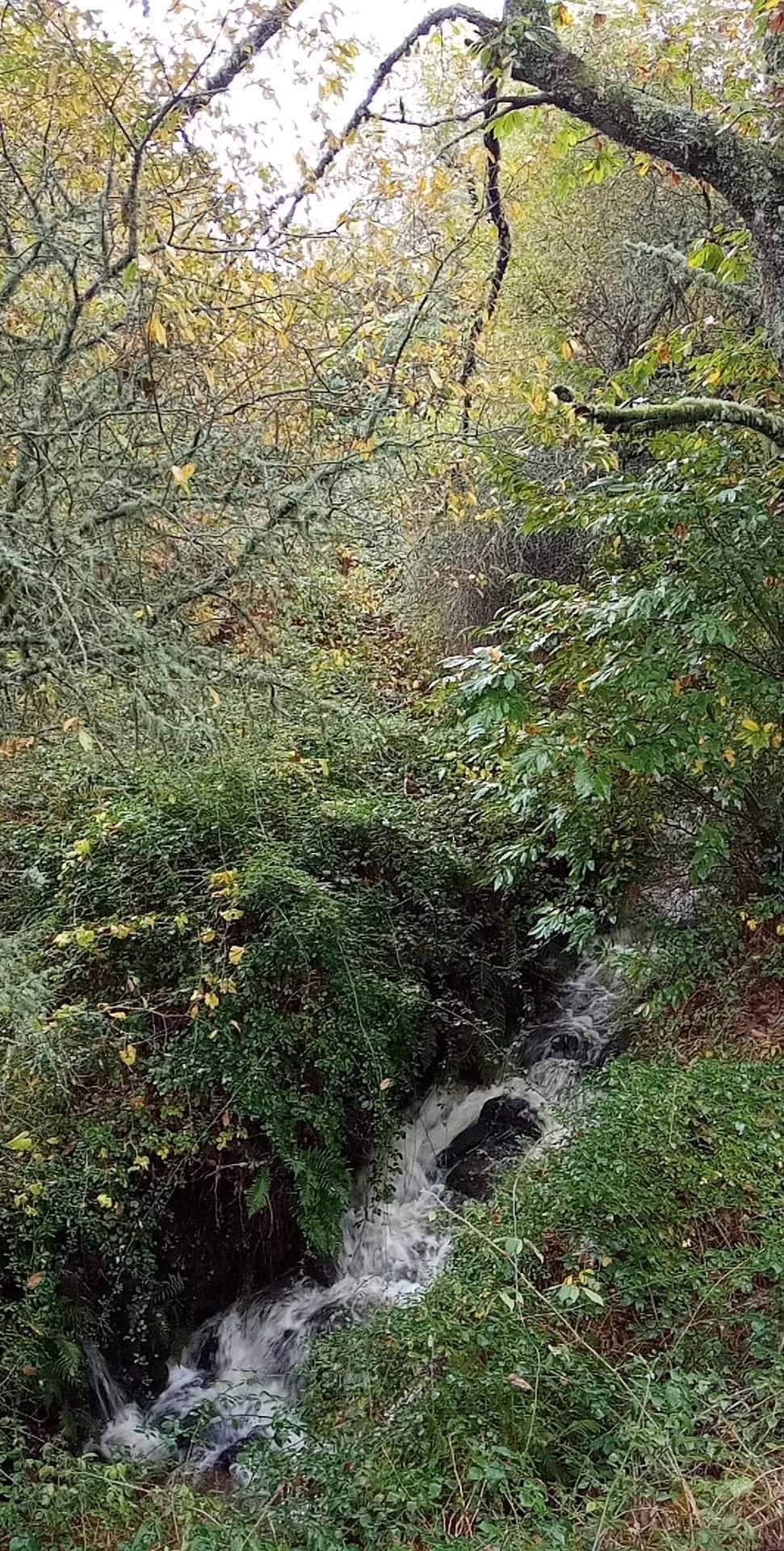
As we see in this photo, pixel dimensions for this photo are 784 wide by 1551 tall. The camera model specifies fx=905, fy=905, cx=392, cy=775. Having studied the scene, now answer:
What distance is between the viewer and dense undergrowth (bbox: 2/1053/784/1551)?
255 cm

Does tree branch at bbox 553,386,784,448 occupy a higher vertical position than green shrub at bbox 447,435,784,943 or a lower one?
higher

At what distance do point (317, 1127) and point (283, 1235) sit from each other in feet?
2.34

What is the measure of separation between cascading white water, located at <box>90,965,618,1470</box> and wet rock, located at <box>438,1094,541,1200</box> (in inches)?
1.3

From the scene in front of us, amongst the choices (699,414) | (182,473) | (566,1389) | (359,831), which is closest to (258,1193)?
(566,1389)

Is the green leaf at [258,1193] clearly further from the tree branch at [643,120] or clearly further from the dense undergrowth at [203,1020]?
the tree branch at [643,120]

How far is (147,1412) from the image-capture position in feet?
13.5

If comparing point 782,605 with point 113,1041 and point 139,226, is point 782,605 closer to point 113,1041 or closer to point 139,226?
point 139,226

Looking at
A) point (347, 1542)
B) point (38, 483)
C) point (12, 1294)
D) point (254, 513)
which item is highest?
point (38, 483)

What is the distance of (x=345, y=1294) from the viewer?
4469mm

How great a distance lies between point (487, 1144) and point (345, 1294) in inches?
40.9

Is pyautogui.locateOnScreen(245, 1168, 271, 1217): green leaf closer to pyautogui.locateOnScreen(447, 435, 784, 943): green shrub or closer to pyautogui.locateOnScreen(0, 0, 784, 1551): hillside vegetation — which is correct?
pyautogui.locateOnScreen(0, 0, 784, 1551): hillside vegetation

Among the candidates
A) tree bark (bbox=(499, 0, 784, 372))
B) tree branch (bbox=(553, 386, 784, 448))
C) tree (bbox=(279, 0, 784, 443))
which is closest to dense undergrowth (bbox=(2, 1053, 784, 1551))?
tree branch (bbox=(553, 386, 784, 448))

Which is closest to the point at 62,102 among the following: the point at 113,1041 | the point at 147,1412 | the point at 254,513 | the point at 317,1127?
the point at 254,513

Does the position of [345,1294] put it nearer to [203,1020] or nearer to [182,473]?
[203,1020]
